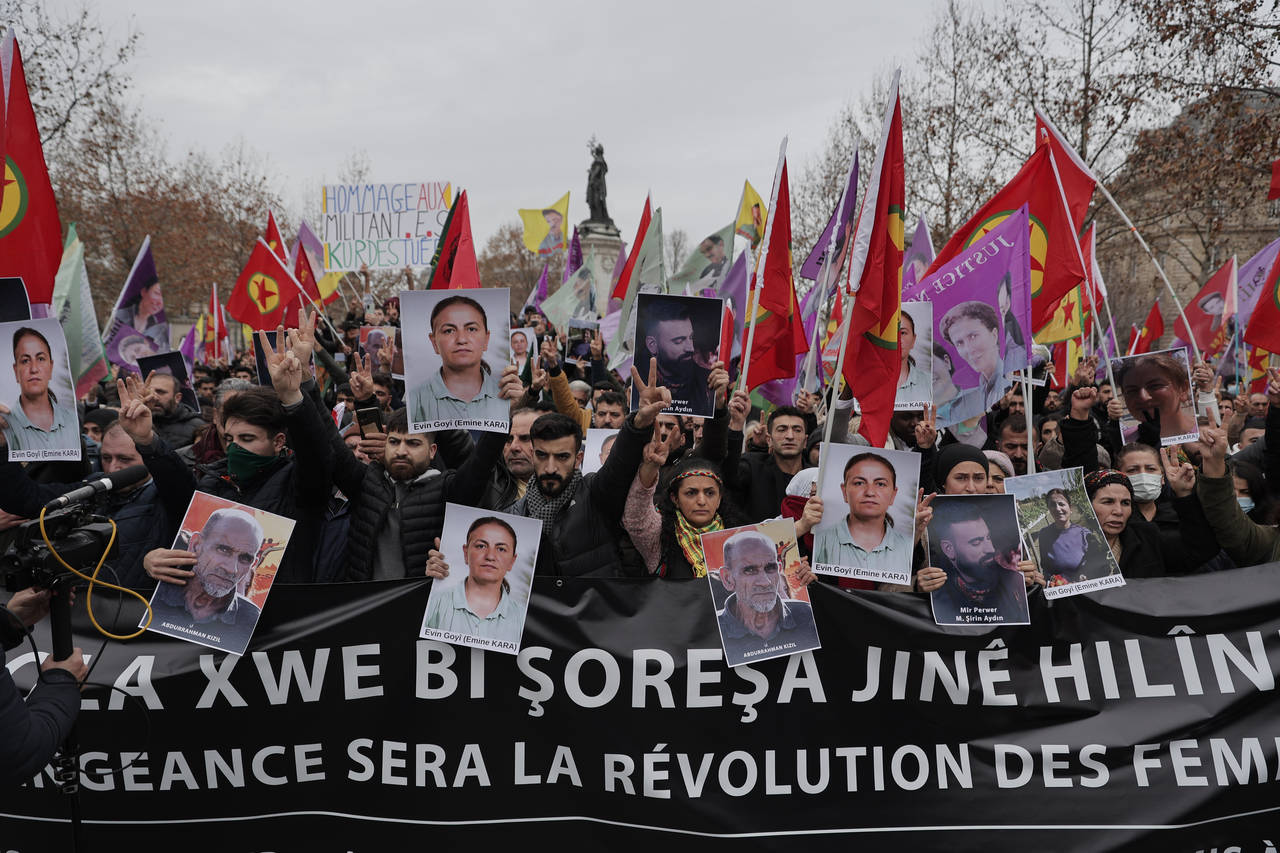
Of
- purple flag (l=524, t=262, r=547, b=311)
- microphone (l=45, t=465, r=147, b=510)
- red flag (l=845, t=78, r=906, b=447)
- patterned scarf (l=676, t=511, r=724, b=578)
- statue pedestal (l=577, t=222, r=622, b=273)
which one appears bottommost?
patterned scarf (l=676, t=511, r=724, b=578)

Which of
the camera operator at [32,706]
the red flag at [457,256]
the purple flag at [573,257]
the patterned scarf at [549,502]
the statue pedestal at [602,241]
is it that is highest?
the statue pedestal at [602,241]

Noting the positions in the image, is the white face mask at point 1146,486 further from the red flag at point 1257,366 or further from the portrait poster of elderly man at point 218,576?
the red flag at point 1257,366

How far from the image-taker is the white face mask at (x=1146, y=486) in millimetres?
4547

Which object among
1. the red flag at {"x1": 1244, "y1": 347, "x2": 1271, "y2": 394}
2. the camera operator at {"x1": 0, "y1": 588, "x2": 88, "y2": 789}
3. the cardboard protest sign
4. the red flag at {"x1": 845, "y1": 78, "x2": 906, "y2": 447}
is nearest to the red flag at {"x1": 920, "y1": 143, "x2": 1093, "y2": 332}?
the red flag at {"x1": 845, "y1": 78, "x2": 906, "y2": 447}

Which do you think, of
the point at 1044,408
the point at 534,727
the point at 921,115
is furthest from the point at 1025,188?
the point at 921,115

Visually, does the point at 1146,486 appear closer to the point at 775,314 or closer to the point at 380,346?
the point at 775,314

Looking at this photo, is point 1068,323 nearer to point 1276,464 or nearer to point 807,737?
point 1276,464

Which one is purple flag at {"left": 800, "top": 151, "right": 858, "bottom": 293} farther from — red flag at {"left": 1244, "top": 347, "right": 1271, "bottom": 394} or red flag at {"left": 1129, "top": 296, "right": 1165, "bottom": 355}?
red flag at {"left": 1129, "top": 296, "right": 1165, "bottom": 355}

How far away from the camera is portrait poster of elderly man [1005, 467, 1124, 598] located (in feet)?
11.5

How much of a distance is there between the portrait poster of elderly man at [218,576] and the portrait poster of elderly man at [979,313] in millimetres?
3390

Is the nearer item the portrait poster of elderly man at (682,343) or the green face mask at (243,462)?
the green face mask at (243,462)

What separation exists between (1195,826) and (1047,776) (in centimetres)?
52

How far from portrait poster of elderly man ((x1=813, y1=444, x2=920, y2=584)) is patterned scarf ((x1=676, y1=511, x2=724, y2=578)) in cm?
47

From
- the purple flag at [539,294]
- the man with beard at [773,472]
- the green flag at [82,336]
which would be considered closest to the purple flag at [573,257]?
the purple flag at [539,294]
